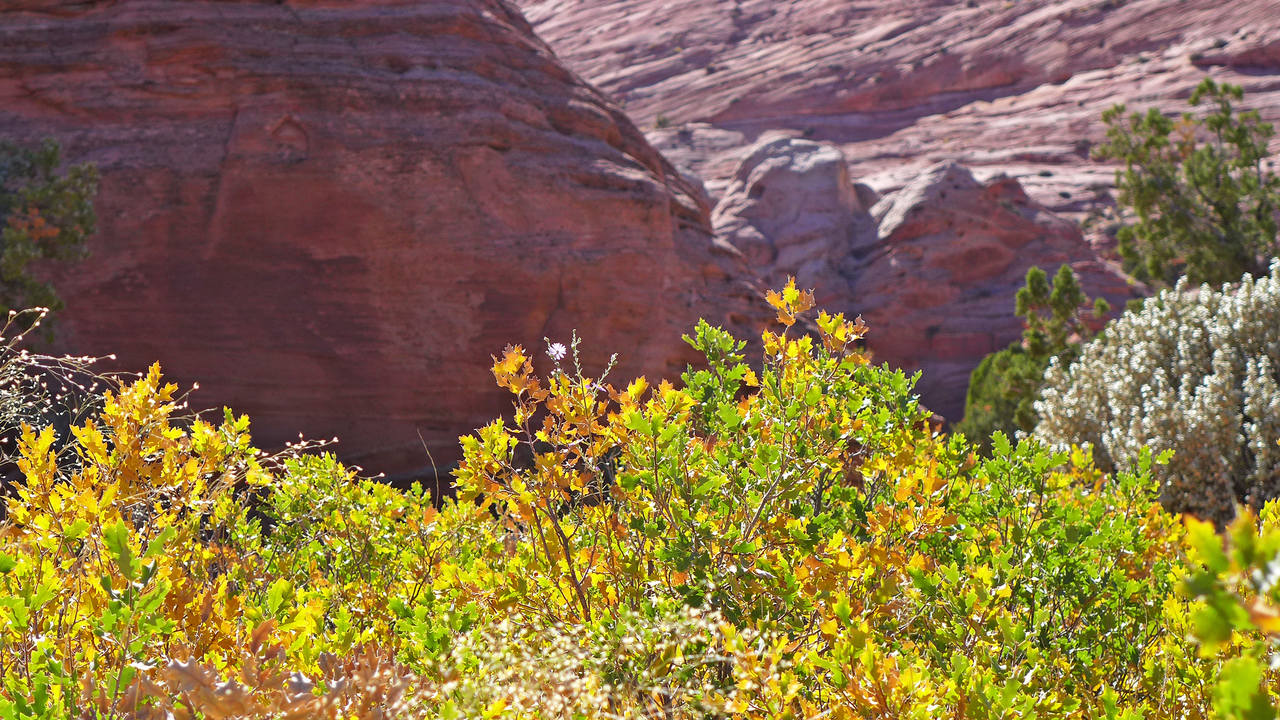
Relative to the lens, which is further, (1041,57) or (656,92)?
(656,92)

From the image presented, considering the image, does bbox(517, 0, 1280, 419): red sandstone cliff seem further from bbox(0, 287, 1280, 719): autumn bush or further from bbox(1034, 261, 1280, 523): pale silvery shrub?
bbox(0, 287, 1280, 719): autumn bush

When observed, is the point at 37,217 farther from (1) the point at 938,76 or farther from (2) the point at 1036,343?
(1) the point at 938,76

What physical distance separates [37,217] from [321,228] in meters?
3.01

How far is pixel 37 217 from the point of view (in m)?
10.0

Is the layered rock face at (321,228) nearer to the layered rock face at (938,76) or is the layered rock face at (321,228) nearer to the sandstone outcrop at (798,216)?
the sandstone outcrop at (798,216)

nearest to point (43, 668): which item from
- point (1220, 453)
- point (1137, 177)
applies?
point (1220, 453)

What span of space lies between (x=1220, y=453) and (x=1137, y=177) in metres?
10.4

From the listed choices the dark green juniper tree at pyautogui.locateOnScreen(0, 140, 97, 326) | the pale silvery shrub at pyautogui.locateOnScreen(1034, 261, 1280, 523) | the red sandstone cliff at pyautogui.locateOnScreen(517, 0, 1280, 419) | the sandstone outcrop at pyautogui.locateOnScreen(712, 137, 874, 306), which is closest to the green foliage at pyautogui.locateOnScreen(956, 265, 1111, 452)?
the pale silvery shrub at pyautogui.locateOnScreen(1034, 261, 1280, 523)

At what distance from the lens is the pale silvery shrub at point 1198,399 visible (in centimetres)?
711

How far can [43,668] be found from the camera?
2.01 meters

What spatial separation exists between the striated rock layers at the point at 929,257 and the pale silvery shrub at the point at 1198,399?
1539 cm

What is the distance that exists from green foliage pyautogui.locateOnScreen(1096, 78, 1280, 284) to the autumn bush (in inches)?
556

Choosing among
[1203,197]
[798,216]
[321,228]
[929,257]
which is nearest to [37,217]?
[321,228]

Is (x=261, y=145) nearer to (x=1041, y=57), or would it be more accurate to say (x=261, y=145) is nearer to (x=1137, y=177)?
(x=1137, y=177)
